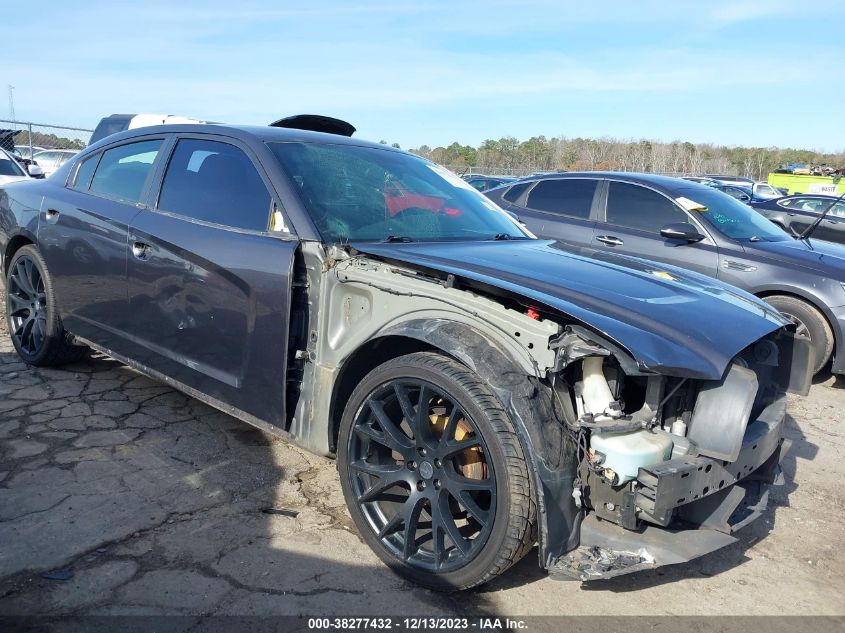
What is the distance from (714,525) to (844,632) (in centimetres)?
65

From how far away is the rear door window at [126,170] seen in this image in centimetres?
393

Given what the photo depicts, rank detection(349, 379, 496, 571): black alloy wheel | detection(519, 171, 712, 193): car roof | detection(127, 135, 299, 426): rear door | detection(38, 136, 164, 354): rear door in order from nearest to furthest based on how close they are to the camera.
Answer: detection(349, 379, 496, 571): black alloy wheel < detection(127, 135, 299, 426): rear door < detection(38, 136, 164, 354): rear door < detection(519, 171, 712, 193): car roof

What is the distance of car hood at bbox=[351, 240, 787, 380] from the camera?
2260 millimetres

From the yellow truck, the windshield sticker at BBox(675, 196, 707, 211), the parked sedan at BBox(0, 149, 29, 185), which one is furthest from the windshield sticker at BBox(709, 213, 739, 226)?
the yellow truck

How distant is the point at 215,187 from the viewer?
3500 millimetres

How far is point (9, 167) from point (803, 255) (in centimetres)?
1231

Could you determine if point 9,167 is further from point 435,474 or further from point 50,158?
point 435,474

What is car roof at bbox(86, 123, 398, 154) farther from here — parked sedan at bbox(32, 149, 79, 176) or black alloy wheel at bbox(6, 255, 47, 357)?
parked sedan at bbox(32, 149, 79, 176)

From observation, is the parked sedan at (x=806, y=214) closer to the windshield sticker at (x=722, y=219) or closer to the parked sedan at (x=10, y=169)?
the windshield sticker at (x=722, y=219)

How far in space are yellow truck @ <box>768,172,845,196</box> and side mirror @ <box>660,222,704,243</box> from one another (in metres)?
20.8

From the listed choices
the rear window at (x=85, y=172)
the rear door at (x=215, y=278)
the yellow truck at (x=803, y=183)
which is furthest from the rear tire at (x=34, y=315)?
the yellow truck at (x=803, y=183)

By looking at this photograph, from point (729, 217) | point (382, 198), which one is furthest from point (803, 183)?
point (382, 198)

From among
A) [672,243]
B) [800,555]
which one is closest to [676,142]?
[672,243]

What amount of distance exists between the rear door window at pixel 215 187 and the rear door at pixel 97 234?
0.25 m
